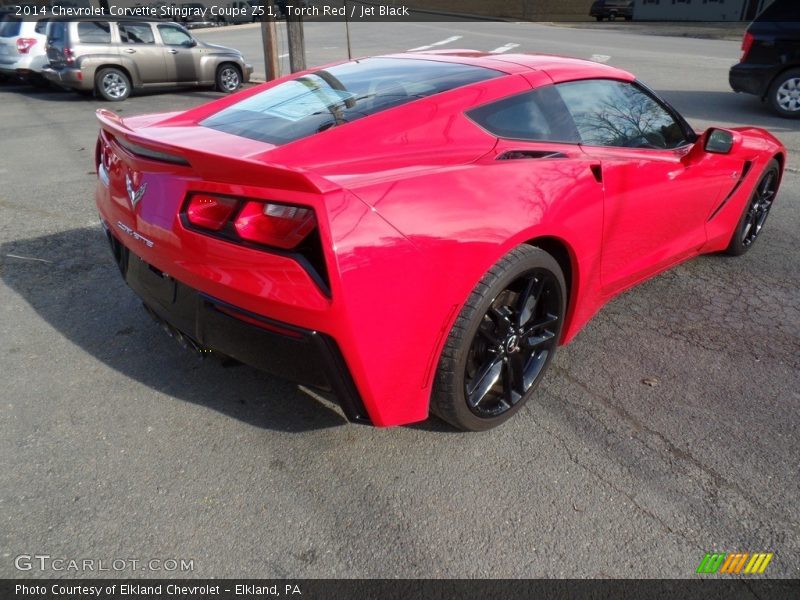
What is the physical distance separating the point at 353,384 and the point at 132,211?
1098 mm

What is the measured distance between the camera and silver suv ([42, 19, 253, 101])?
11.6 m

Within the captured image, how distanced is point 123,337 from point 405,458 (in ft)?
5.80

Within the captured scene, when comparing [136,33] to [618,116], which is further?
[136,33]

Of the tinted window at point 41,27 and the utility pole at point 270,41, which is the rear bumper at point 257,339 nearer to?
the utility pole at point 270,41

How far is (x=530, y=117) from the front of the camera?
109 inches

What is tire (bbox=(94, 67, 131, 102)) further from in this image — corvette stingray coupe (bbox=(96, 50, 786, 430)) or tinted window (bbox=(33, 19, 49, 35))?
corvette stingray coupe (bbox=(96, 50, 786, 430))

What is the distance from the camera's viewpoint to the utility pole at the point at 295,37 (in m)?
10.0

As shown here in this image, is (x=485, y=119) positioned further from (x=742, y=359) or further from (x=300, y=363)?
(x=742, y=359)

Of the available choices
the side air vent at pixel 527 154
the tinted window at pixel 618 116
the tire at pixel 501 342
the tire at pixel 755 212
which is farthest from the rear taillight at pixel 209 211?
the tire at pixel 755 212

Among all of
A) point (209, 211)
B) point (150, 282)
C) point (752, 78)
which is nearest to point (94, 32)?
point (752, 78)

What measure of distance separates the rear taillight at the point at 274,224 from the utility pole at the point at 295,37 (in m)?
9.00

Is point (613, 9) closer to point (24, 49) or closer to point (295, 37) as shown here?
point (295, 37)

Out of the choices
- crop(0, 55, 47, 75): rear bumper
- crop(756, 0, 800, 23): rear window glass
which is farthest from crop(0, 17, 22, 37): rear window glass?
crop(756, 0, 800, 23): rear window glass
